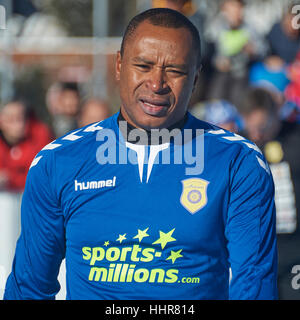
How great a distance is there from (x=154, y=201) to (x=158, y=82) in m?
0.43

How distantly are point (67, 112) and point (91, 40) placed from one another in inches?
105

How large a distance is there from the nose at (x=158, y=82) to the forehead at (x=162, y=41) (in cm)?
7

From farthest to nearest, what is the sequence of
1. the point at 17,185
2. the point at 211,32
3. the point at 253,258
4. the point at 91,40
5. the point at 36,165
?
the point at 91,40, the point at 211,32, the point at 17,185, the point at 36,165, the point at 253,258

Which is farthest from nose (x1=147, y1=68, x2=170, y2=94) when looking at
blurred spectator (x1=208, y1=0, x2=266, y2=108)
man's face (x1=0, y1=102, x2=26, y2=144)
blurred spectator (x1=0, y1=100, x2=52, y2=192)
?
blurred spectator (x1=208, y1=0, x2=266, y2=108)

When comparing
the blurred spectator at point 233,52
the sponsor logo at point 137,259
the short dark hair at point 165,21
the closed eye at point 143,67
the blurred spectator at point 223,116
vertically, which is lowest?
the sponsor logo at point 137,259

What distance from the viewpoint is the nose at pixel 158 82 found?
2.38 meters

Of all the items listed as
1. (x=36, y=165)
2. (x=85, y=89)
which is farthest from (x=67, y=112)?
(x=36, y=165)

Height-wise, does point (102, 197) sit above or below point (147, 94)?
below

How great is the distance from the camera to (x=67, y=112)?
21.5 ft

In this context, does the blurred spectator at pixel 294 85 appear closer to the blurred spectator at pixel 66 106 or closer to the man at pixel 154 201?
the blurred spectator at pixel 66 106

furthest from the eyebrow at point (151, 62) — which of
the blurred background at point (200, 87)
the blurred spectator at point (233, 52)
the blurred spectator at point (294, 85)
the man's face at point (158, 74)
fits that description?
the blurred spectator at point (294, 85)

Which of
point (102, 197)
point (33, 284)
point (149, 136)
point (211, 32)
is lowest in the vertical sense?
point (33, 284)

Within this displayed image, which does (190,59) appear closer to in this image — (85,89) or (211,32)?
(211,32)

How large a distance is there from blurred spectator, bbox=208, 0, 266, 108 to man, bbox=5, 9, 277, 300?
423 centimetres
